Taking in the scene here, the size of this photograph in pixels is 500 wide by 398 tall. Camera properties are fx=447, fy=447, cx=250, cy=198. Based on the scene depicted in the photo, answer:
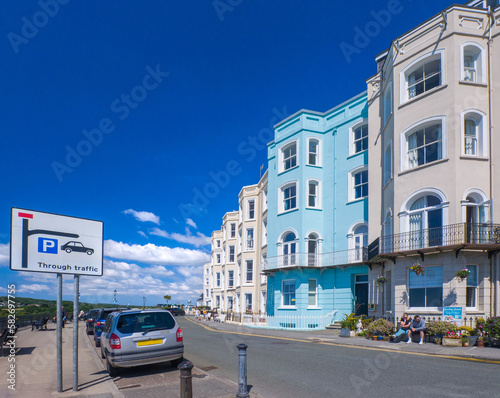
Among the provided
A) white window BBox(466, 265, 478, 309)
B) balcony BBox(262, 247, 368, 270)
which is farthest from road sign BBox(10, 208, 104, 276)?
balcony BBox(262, 247, 368, 270)

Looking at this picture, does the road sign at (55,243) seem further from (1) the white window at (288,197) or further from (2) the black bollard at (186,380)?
(1) the white window at (288,197)

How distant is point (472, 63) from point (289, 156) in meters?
13.1

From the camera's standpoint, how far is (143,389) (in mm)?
8688

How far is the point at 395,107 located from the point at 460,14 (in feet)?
14.9

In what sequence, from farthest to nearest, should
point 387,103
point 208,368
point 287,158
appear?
point 287,158
point 387,103
point 208,368

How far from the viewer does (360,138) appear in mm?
26516

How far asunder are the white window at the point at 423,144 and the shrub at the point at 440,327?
665 cm

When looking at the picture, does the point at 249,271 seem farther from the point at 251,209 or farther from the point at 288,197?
the point at 288,197

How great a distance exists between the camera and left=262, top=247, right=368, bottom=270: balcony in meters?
25.3

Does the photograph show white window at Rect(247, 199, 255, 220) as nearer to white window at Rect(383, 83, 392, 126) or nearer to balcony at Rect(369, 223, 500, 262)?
white window at Rect(383, 83, 392, 126)

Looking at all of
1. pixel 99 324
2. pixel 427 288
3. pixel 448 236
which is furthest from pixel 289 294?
pixel 448 236

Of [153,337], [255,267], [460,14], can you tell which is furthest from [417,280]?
[255,267]

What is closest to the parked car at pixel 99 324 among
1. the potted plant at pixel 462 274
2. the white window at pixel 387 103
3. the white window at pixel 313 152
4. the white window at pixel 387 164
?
the potted plant at pixel 462 274

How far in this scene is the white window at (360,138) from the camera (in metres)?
26.2
